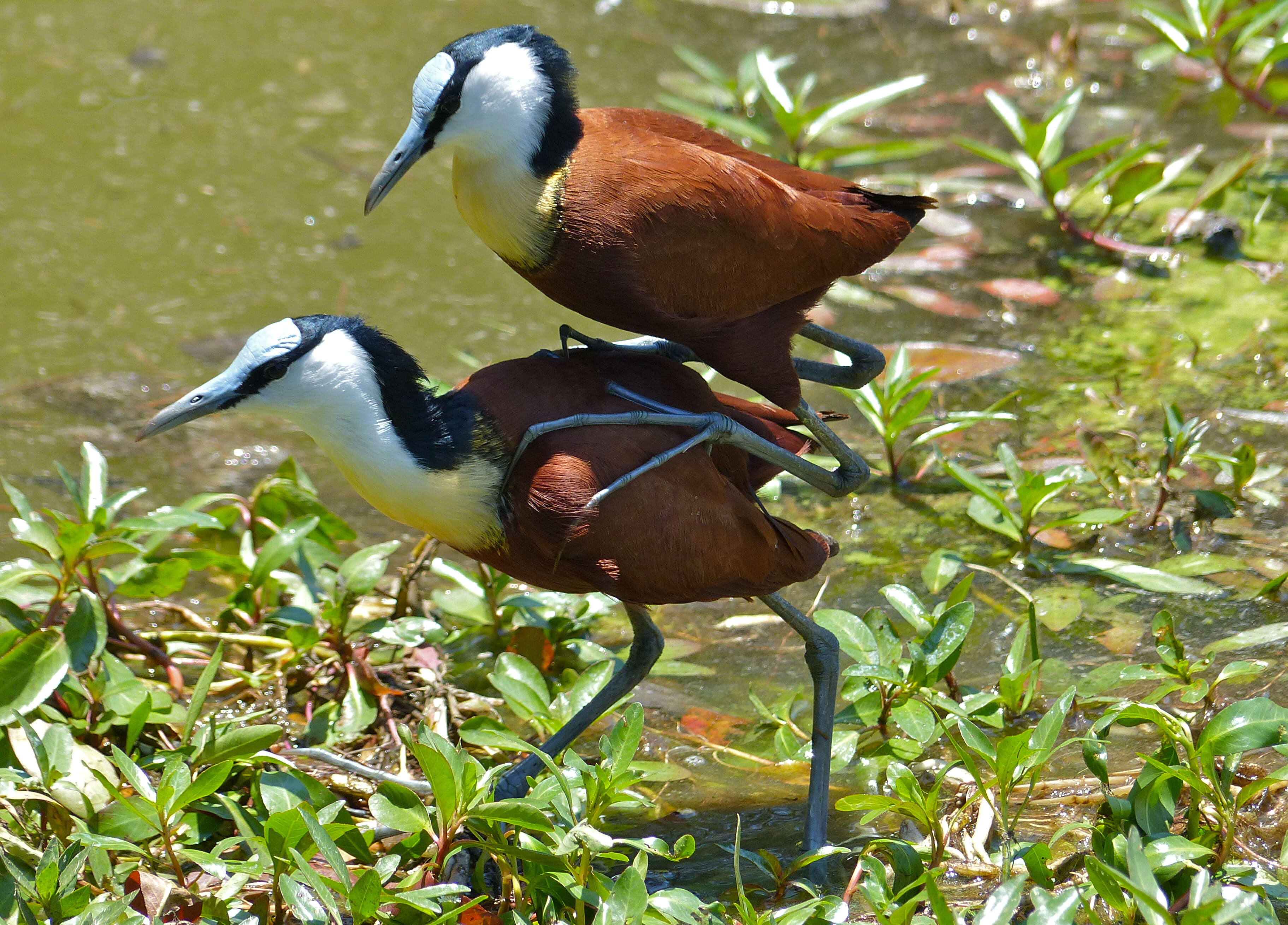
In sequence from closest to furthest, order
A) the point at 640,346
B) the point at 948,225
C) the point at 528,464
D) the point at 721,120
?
the point at 528,464 → the point at 640,346 → the point at 721,120 → the point at 948,225

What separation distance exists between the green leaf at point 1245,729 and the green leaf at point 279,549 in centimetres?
200

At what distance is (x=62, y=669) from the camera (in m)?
2.74

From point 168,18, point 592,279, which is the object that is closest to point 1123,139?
point 592,279

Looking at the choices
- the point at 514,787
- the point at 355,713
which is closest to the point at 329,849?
the point at 514,787

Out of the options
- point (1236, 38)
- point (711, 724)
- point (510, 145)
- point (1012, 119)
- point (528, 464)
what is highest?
point (510, 145)

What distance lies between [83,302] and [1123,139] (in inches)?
146

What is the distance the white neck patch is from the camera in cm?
243

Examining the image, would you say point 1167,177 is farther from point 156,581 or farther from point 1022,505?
point 156,581

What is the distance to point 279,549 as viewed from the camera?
123 inches

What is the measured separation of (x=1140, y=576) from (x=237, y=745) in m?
2.09

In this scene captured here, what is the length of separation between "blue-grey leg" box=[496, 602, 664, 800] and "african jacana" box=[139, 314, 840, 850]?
273mm

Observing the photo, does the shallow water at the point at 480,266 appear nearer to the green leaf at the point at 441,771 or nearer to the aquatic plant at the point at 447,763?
the aquatic plant at the point at 447,763

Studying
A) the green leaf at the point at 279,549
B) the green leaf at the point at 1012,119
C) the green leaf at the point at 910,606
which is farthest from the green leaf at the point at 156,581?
the green leaf at the point at 1012,119

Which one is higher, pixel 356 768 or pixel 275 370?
pixel 275 370
